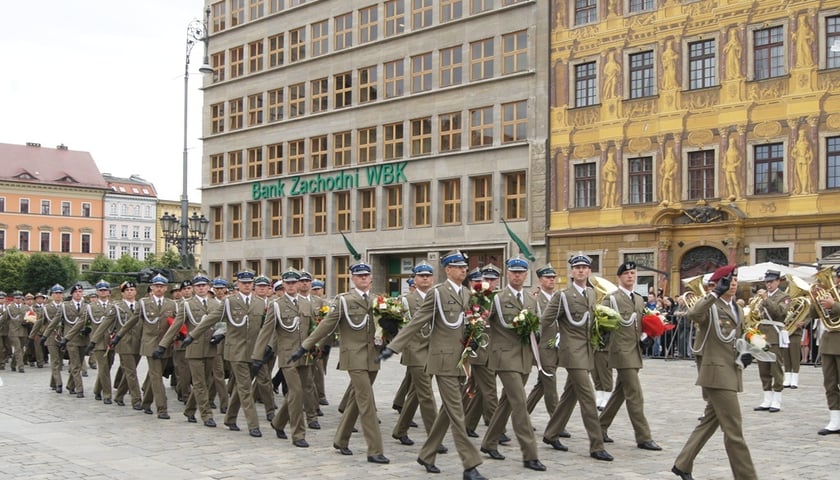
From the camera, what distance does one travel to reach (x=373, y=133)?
1753 inches

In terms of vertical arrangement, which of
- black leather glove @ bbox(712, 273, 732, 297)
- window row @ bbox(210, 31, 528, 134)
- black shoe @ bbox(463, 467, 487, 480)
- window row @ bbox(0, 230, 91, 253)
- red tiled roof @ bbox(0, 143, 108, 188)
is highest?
red tiled roof @ bbox(0, 143, 108, 188)

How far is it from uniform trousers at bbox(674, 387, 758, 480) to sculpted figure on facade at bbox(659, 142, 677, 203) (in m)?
25.1

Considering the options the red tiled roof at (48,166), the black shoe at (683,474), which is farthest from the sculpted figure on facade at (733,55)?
the red tiled roof at (48,166)

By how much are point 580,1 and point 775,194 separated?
10305 mm

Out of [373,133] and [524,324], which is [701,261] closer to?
[373,133]

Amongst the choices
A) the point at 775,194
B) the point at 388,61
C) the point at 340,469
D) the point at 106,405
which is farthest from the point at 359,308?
the point at 388,61

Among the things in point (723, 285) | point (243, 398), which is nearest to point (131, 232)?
point (243, 398)

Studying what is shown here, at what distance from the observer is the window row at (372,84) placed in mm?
39344

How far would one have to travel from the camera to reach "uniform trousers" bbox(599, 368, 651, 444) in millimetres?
11328

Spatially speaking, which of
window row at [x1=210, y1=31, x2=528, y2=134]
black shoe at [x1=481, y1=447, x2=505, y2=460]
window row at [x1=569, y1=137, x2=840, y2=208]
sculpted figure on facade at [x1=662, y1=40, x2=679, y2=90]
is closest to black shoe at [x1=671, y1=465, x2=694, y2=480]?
black shoe at [x1=481, y1=447, x2=505, y2=460]

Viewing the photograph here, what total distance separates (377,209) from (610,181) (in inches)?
487

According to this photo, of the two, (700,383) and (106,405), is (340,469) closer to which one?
(700,383)

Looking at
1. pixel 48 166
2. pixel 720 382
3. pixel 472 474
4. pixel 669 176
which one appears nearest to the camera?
pixel 720 382

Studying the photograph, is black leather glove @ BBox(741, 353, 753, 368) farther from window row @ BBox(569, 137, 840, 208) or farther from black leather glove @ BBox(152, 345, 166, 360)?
window row @ BBox(569, 137, 840, 208)
